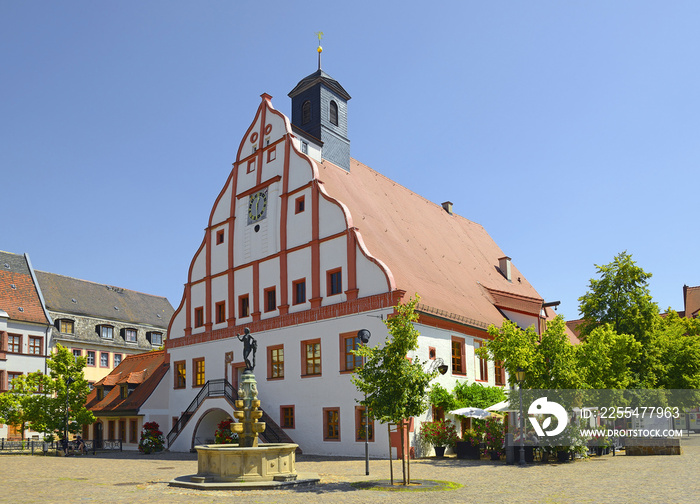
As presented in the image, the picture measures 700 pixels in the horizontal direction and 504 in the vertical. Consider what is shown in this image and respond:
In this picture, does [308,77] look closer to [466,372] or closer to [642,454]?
[466,372]

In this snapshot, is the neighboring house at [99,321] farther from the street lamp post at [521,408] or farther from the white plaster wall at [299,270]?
the street lamp post at [521,408]

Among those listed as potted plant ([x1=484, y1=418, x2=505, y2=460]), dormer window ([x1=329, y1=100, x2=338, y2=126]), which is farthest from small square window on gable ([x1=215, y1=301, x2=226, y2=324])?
potted plant ([x1=484, y1=418, x2=505, y2=460])

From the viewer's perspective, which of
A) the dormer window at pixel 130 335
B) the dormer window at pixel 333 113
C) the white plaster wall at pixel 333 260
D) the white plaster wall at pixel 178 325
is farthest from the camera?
the dormer window at pixel 130 335

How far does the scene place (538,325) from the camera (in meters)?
40.7

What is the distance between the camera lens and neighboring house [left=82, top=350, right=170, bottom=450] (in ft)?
127

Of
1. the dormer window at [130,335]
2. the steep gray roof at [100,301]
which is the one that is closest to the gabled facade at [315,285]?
the steep gray roof at [100,301]

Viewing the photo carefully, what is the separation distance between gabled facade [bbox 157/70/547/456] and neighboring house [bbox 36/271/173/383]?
22.0 metres

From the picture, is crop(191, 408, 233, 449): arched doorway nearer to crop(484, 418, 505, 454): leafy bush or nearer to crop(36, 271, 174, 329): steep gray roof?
crop(484, 418, 505, 454): leafy bush

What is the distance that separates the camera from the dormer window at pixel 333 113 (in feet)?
124

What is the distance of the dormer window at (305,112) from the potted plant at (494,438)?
19908 mm

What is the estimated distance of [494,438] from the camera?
82.5 feet

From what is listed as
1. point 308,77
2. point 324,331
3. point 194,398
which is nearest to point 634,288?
point 324,331

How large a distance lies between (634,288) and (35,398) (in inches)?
1292

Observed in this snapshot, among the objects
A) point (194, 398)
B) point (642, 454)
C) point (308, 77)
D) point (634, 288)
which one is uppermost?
point (308, 77)
